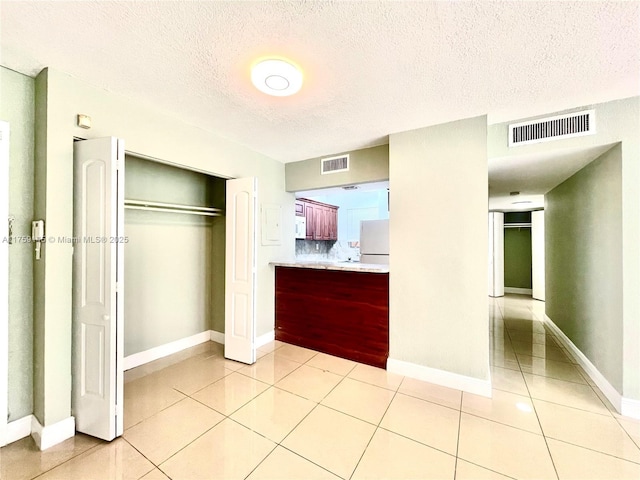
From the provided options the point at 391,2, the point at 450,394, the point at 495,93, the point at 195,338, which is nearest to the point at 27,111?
the point at 391,2

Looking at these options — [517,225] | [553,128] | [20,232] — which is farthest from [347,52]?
[517,225]

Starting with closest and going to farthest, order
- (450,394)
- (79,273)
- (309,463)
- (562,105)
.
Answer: (309,463)
(79,273)
(562,105)
(450,394)

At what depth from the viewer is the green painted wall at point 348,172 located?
315 cm

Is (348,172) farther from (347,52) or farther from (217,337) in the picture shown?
(217,337)

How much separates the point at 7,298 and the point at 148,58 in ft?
5.91

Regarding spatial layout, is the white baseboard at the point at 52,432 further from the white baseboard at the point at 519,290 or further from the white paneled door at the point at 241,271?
the white baseboard at the point at 519,290

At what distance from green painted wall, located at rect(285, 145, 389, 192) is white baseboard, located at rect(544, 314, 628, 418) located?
2.74 m

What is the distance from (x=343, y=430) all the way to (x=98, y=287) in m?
1.99

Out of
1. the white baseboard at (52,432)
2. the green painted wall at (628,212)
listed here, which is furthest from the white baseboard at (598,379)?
the white baseboard at (52,432)

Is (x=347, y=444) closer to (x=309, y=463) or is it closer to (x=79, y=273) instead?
(x=309, y=463)

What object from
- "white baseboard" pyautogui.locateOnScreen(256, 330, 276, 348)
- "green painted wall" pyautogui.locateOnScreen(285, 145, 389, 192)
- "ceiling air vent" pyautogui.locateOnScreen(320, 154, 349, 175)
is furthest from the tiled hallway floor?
"ceiling air vent" pyautogui.locateOnScreen(320, 154, 349, 175)

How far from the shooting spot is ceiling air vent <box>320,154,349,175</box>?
11.1ft

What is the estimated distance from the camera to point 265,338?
354 cm

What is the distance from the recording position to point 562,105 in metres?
2.18
